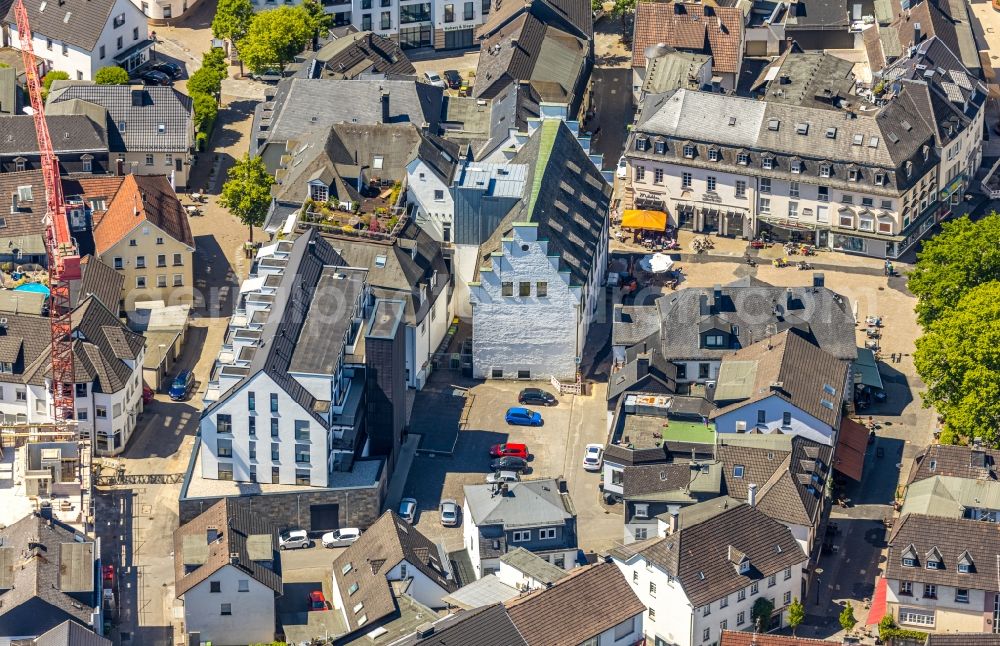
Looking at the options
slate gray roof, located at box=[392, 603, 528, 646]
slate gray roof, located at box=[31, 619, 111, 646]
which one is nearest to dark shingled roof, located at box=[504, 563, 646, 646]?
slate gray roof, located at box=[392, 603, 528, 646]

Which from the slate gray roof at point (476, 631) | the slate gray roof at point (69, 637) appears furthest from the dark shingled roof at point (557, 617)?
the slate gray roof at point (69, 637)

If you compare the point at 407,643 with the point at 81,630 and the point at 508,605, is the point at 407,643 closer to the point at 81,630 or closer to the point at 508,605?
the point at 508,605

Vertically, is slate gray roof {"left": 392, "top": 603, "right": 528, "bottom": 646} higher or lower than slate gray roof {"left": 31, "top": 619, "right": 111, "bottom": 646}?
higher

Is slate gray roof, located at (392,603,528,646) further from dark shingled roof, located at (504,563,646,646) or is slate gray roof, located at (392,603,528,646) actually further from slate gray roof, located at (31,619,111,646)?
slate gray roof, located at (31,619,111,646)

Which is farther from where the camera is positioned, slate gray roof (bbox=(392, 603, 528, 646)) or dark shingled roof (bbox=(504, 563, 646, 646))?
dark shingled roof (bbox=(504, 563, 646, 646))

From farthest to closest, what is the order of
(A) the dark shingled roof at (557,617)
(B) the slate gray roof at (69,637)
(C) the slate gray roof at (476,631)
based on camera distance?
1. (A) the dark shingled roof at (557,617)
2. (B) the slate gray roof at (69,637)
3. (C) the slate gray roof at (476,631)

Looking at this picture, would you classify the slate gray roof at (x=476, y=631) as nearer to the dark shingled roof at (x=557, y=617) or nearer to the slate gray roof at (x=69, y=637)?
the dark shingled roof at (x=557, y=617)
